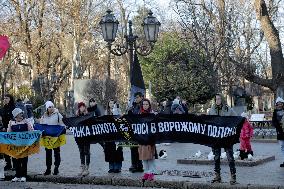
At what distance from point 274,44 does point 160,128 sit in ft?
53.2

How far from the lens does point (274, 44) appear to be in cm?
2719

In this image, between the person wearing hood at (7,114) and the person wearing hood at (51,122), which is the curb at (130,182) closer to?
the person wearing hood at (51,122)

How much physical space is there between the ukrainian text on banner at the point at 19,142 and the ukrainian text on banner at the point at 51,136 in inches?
12.3

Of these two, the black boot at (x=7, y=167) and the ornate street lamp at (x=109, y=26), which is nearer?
the black boot at (x=7, y=167)

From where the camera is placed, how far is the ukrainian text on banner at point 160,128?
1166cm

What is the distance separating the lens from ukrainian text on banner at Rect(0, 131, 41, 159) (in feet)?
42.7

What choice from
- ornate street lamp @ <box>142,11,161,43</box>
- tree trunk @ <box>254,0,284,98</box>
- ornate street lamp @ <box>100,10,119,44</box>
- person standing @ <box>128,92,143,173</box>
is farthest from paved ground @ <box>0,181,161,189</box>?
tree trunk @ <box>254,0,284,98</box>

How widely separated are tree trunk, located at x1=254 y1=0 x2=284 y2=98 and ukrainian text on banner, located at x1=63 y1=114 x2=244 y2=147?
15743mm

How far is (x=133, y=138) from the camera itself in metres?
12.5

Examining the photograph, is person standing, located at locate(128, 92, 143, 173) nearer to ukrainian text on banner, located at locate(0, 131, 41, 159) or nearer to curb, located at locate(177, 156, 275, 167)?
ukrainian text on banner, located at locate(0, 131, 41, 159)

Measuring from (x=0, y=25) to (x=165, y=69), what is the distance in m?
15.8

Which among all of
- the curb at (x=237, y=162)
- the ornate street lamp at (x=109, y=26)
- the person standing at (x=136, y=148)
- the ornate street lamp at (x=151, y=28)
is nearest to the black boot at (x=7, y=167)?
the person standing at (x=136, y=148)

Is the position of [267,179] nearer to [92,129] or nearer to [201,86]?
[92,129]

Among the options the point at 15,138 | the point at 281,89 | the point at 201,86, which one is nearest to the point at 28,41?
the point at 201,86
